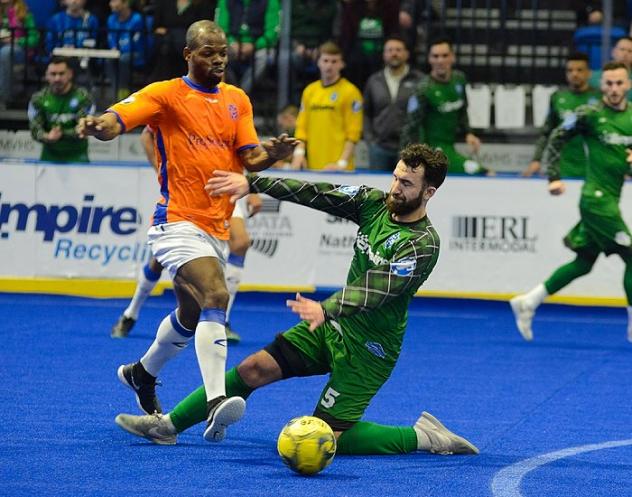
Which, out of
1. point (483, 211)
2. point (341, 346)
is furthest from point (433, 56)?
point (341, 346)

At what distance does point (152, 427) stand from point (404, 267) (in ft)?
5.42

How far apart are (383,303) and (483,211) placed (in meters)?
7.42

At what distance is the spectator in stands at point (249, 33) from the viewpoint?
17016 millimetres

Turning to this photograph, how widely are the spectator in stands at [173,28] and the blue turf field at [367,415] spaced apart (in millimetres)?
3999

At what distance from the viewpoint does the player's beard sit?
722 cm

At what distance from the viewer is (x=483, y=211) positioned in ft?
46.8

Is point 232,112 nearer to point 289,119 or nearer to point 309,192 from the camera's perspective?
point 309,192

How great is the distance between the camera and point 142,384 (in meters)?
7.96

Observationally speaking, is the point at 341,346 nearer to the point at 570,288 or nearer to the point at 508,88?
the point at 570,288

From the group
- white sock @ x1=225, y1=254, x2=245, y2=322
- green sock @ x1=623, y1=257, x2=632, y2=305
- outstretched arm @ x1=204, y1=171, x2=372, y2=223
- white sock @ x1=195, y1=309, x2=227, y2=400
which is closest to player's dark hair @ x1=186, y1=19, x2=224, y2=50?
outstretched arm @ x1=204, y1=171, x2=372, y2=223

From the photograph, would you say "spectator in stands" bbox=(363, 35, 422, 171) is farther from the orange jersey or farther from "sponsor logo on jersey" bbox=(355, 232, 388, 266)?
"sponsor logo on jersey" bbox=(355, 232, 388, 266)

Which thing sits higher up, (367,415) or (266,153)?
(266,153)

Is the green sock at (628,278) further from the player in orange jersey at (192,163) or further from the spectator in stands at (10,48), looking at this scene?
the spectator in stands at (10,48)

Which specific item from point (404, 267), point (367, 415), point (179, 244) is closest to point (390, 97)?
point (367, 415)
